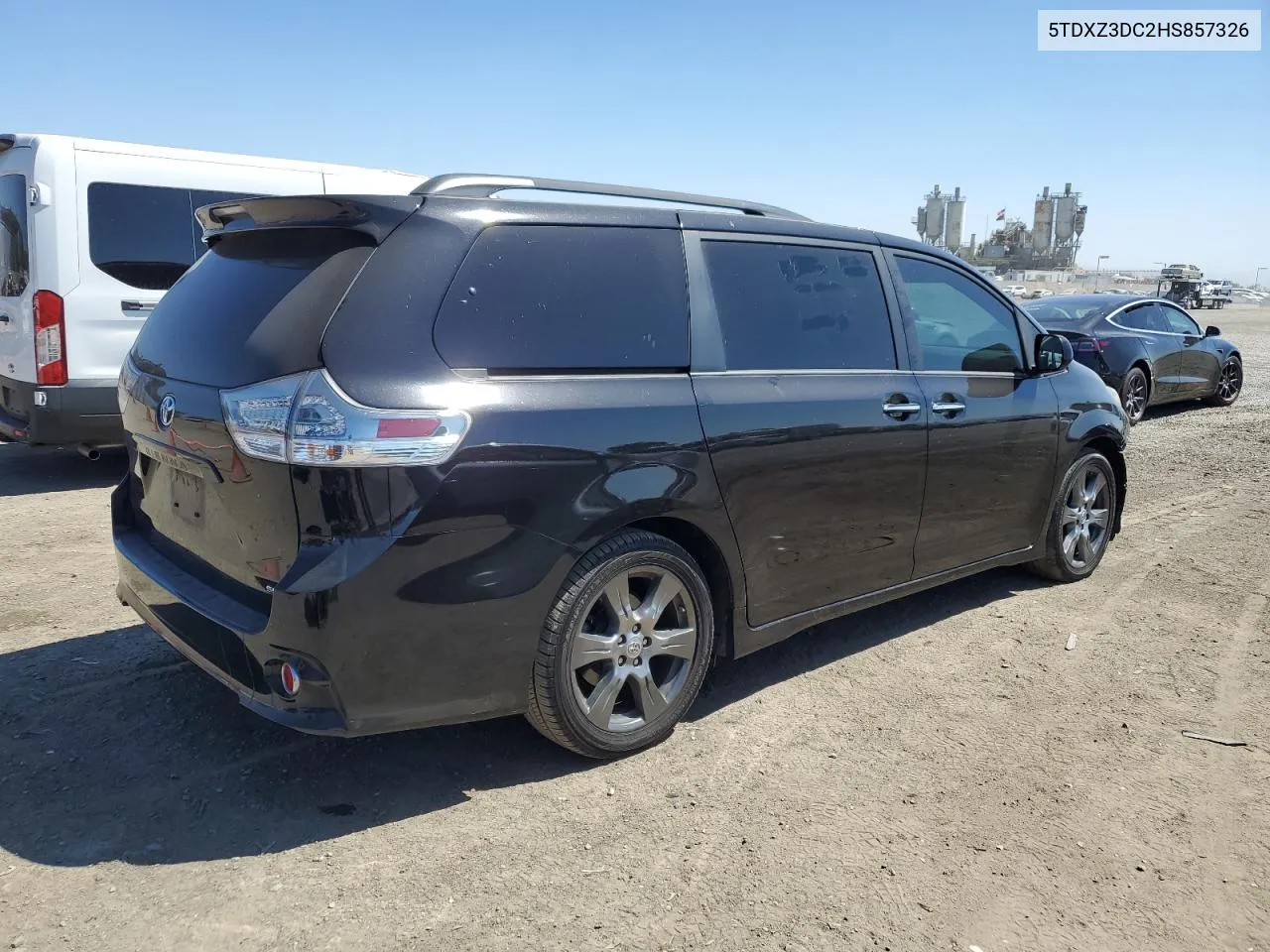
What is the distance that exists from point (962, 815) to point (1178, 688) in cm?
Result: 160

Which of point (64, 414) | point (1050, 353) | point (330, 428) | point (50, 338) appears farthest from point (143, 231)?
Result: point (1050, 353)

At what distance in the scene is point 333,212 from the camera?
3.05m

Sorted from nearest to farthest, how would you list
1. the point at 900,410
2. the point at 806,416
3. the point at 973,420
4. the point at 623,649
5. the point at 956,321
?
1. the point at 623,649
2. the point at 806,416
3. the point at 900,410
4. the point at 973,420
5. the point at 956,321

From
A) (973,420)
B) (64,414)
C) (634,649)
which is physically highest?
(973,420)

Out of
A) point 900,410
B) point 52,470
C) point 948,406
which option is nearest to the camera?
point 900,410

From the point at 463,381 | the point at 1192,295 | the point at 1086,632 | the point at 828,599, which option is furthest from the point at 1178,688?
the point at 1192,295

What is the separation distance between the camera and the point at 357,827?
2.98 meters

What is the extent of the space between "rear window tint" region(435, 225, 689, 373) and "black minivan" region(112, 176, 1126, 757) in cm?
1

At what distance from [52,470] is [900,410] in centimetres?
703

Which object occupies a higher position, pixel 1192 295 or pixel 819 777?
pixel 1192 295

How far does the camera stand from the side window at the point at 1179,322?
13.1 meters

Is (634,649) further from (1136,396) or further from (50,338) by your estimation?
(1136,396)

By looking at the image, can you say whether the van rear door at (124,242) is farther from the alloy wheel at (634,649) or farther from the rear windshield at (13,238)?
the alloy wheel at (634,649)

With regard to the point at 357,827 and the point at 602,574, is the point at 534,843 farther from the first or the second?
the point at 602,574
